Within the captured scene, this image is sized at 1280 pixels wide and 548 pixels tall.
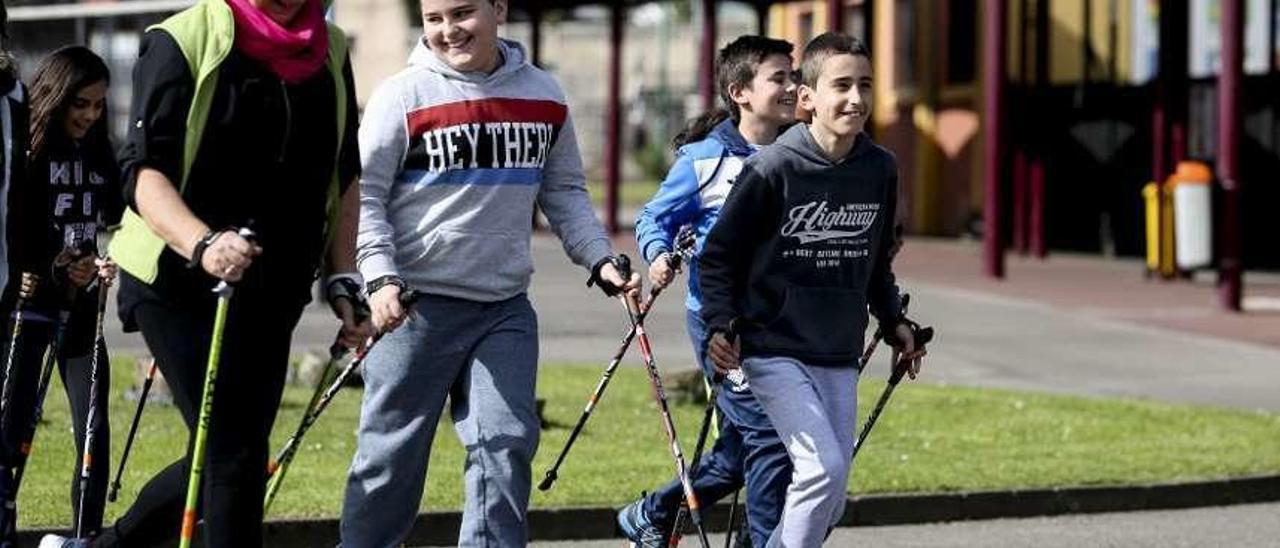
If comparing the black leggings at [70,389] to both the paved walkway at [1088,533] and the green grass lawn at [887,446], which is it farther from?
the paved walkway at [1088,533]

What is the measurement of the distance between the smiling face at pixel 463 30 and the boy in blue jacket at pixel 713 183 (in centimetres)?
132

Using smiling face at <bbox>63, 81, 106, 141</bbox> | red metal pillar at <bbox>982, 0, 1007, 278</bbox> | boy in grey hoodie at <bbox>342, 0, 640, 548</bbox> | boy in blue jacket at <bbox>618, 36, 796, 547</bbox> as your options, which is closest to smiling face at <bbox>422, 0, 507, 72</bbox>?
boy in grey hoodie at <bbox>342, 0, 640, 548</bbox>

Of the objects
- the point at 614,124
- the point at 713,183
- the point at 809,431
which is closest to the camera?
the point at 809,431

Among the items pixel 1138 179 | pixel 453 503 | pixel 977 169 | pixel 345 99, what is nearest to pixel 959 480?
pixel 453 503

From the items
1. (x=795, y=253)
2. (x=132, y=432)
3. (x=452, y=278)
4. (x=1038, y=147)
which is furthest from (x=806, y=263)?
(x=1038, y=147)

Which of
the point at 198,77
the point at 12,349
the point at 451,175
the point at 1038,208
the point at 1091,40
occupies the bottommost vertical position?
the point at 1038,208

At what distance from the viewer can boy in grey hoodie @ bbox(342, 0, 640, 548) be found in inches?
272

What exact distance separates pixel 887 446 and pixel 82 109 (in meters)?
4.77

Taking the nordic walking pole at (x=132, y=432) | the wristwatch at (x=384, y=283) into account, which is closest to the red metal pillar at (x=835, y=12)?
the nordic walking pole at (x=132, y=432)

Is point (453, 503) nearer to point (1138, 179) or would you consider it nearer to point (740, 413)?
point (740, 413)

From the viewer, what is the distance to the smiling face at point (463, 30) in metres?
6.93

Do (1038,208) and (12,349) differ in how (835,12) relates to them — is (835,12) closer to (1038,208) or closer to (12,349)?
(1038,208)

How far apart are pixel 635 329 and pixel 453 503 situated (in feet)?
6.98

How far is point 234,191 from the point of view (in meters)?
6.30
